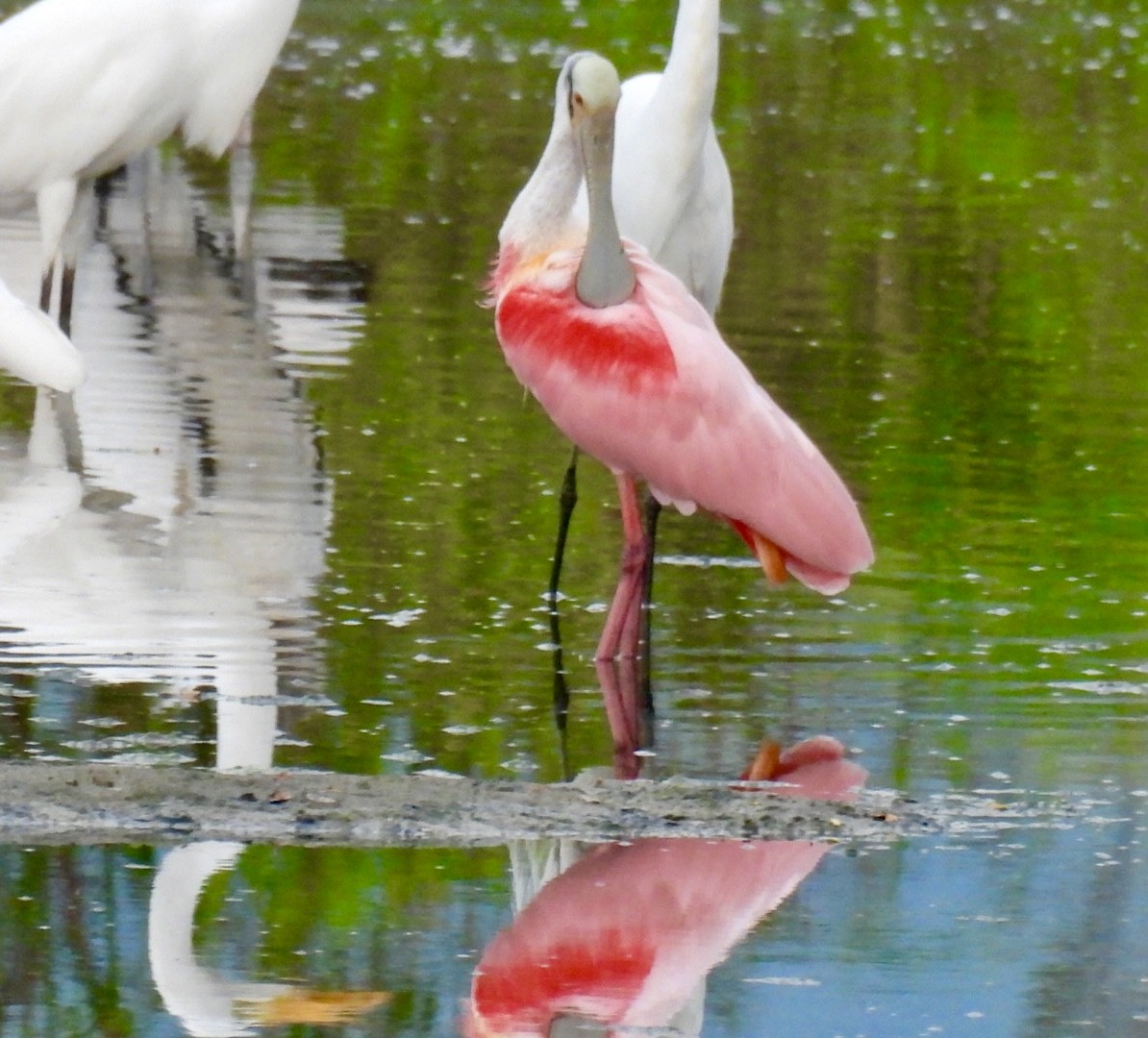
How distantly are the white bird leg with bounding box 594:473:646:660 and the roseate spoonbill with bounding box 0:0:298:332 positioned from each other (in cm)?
441

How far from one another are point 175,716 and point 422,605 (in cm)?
128

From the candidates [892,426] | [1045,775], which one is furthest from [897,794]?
[892,426]

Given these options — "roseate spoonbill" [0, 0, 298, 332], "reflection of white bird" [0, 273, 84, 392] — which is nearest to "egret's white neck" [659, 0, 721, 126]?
"reflection of white bird" [0, 273, 84, 392]

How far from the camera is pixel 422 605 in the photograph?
25.6 feet

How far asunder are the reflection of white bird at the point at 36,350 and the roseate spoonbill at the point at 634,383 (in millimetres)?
2735

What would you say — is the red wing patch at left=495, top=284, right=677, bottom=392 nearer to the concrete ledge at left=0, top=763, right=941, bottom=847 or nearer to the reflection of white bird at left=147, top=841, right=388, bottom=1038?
the concrete ledge at left=0, top=763, right=941, bottom=847

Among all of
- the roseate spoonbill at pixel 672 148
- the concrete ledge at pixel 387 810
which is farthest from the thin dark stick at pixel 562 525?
the concrete ledge at pixel 387 810

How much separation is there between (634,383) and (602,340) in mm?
131

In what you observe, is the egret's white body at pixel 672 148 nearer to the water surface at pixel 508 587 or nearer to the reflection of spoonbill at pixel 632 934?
the water surface at pixel 508 587

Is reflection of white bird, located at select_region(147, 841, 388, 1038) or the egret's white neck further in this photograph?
the egret's white neck

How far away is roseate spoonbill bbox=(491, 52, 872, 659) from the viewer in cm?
697

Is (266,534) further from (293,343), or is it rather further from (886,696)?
(293,343)

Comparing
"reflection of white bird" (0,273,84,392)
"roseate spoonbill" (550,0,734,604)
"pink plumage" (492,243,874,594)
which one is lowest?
"reflection of white bird" (0,273,84,392)

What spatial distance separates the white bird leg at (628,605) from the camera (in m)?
7.29
